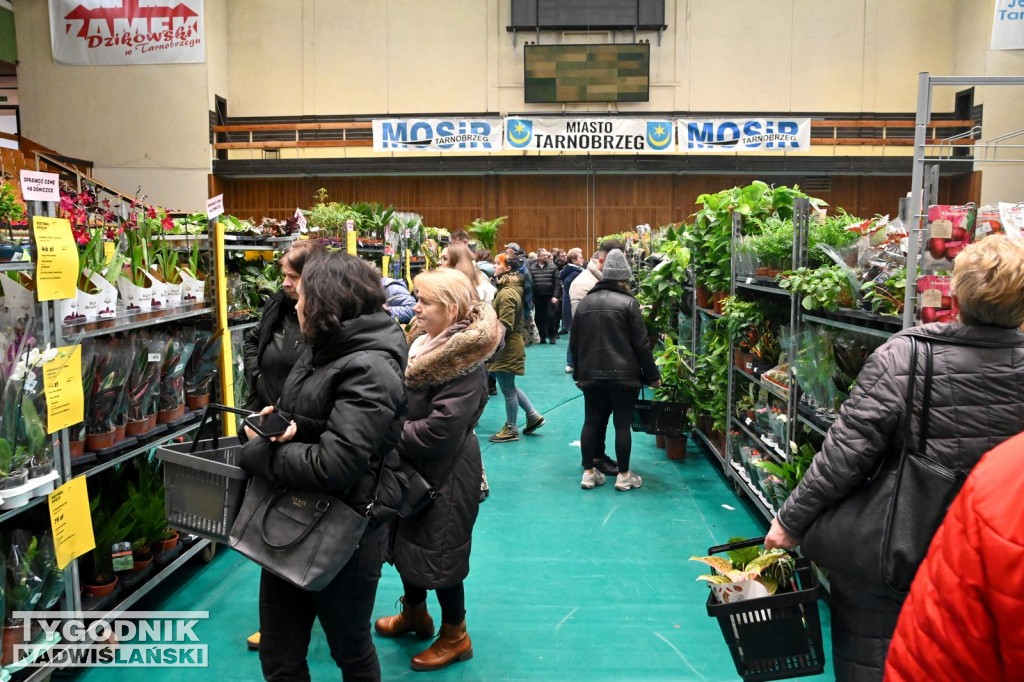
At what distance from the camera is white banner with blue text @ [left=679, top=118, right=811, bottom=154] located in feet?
46.8

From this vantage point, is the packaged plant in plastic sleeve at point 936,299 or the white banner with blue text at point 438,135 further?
the white banner with blue text at point 438,135

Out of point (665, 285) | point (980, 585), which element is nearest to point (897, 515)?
point (980, 585)

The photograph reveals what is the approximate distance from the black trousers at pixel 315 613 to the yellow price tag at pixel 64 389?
1057 mm

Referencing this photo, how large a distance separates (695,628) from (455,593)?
1050 mm

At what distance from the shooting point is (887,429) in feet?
6.63

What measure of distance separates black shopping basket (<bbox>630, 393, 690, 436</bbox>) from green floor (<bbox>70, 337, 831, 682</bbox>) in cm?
28

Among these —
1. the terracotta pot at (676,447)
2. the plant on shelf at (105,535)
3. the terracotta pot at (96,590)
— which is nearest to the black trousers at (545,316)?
the terracotta pot at (676,447)

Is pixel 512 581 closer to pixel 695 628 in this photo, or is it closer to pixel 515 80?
pixel 695 628

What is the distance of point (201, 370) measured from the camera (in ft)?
12.9

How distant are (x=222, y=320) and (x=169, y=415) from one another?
59 cm

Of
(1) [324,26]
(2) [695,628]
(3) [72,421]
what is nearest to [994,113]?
(1) [324,26]

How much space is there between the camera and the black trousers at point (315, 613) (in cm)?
221

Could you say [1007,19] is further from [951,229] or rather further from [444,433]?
[444,433]

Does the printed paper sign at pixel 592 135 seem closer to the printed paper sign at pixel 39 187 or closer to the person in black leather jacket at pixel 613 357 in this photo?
the person in black leather jacket at pixel 613 357
